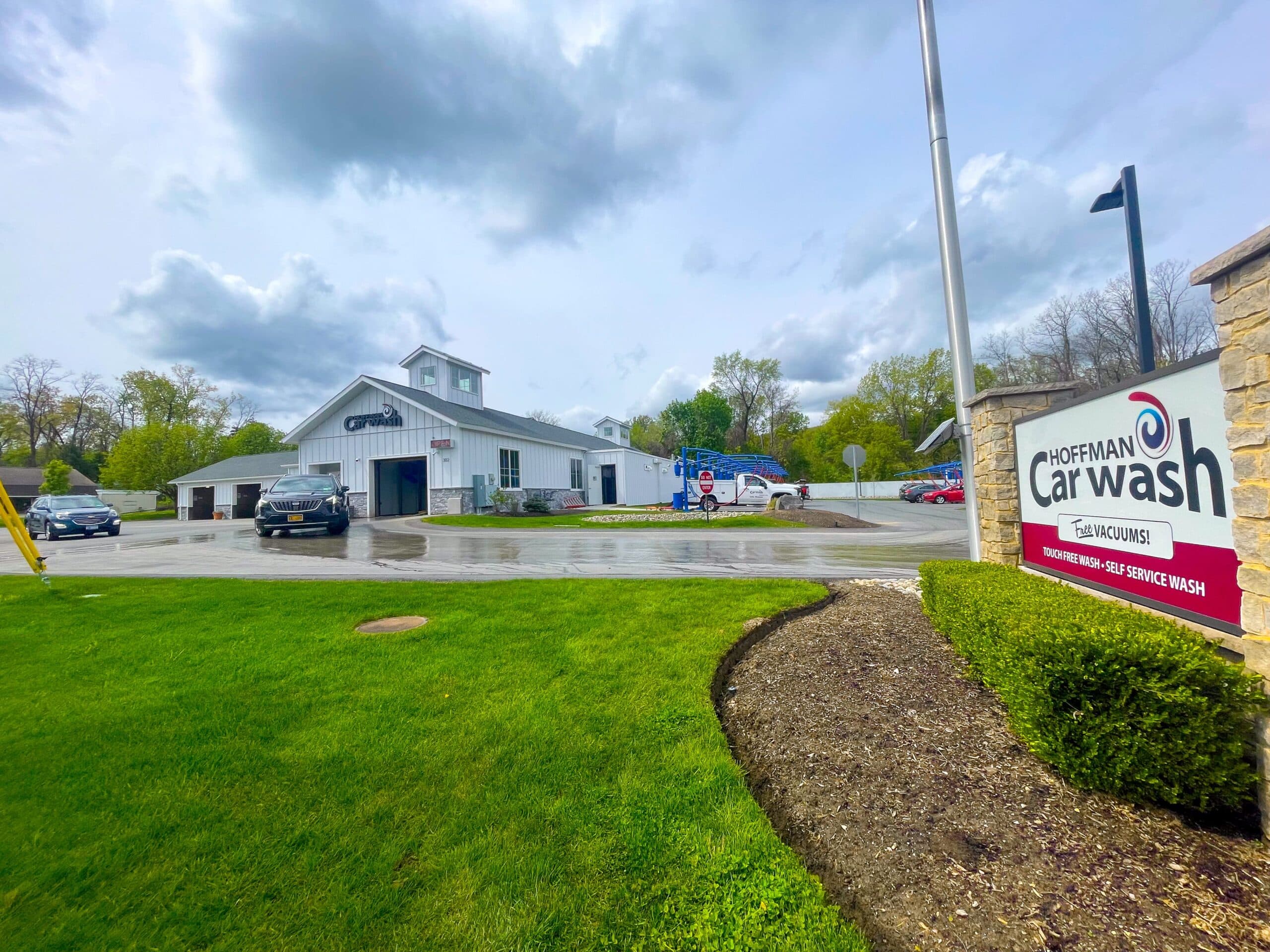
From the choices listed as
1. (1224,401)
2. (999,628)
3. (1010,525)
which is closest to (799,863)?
(999,628)

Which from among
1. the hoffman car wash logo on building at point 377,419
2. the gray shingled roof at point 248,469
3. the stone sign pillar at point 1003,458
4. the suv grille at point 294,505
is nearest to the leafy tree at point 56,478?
the gray shingled roof at point 248,469

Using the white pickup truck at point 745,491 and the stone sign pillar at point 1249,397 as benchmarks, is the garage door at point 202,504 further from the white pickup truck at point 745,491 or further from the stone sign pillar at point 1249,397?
the stone sign pillar at point 1249,397

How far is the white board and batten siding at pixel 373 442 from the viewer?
2328 cm

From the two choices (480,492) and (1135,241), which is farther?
(480,492)

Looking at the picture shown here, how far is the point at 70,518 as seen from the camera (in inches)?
726

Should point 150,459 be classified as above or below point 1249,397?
above

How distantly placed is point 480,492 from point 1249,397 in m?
23.4

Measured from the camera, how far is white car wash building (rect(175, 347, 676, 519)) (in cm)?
2341

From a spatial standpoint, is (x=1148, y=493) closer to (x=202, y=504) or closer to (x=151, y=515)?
(x=202, y=504)

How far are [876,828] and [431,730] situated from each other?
2.31 meters

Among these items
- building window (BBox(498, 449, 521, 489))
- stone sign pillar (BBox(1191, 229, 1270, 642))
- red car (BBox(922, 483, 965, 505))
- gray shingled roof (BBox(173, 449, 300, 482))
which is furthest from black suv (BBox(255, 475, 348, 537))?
red car (BBox(922, 483, 965, 505))

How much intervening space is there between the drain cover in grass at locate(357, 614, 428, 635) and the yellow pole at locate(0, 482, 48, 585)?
4.46m

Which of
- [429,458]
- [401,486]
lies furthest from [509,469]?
[401,486]

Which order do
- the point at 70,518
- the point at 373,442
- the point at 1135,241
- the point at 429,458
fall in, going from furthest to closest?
the point at 373,442 < the point at 429,458 < the point at 70,518 < the point at 1135,241
